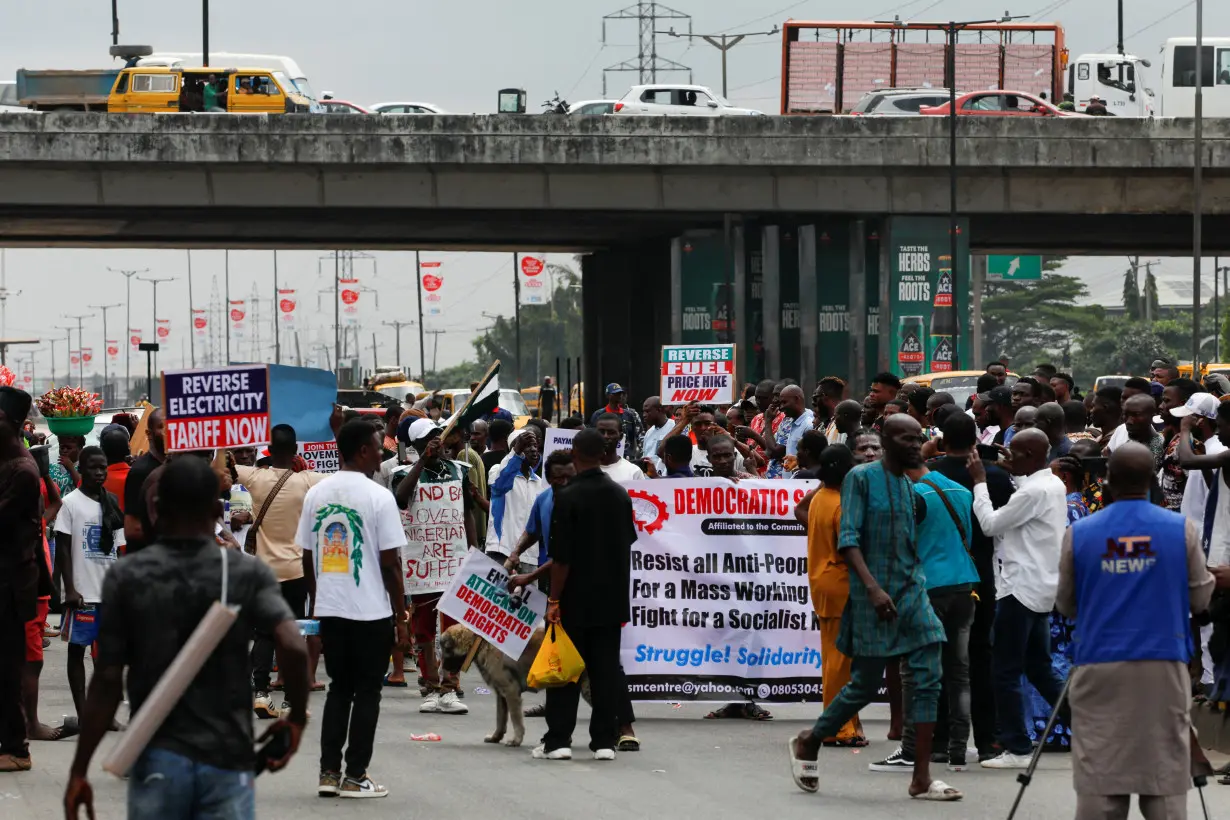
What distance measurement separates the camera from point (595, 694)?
1045 cm

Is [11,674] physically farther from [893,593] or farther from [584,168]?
[584,168]

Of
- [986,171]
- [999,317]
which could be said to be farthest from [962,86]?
[999,317]

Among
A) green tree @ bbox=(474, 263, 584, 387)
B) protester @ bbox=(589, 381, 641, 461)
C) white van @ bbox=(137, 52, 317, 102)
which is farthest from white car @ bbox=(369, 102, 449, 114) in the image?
green tree @ bbox=(474, 263, 584, 387)

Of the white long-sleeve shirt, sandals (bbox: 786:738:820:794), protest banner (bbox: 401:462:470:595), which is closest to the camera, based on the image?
sandals (bbox: 786:738:820:794)

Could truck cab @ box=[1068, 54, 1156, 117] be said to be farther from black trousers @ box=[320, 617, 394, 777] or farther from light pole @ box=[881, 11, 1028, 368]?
black trousers @ box=[320, 617, 394, 777]

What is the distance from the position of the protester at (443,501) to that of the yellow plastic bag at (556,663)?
6.45 ft

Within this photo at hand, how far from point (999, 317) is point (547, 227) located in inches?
3172

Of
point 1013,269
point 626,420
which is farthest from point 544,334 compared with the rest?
point 626,420

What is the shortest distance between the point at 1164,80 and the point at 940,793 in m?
41.1

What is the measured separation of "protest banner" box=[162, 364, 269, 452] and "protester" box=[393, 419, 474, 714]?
1387 millimetres

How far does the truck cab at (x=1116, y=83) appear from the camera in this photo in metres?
49.8

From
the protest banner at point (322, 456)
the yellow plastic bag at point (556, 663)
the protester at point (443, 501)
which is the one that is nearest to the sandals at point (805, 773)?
the yellow plastic bag at point (556, 663)

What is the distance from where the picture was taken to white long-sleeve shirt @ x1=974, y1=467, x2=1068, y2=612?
9.73 m

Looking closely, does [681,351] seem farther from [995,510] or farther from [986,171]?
[986,171]
